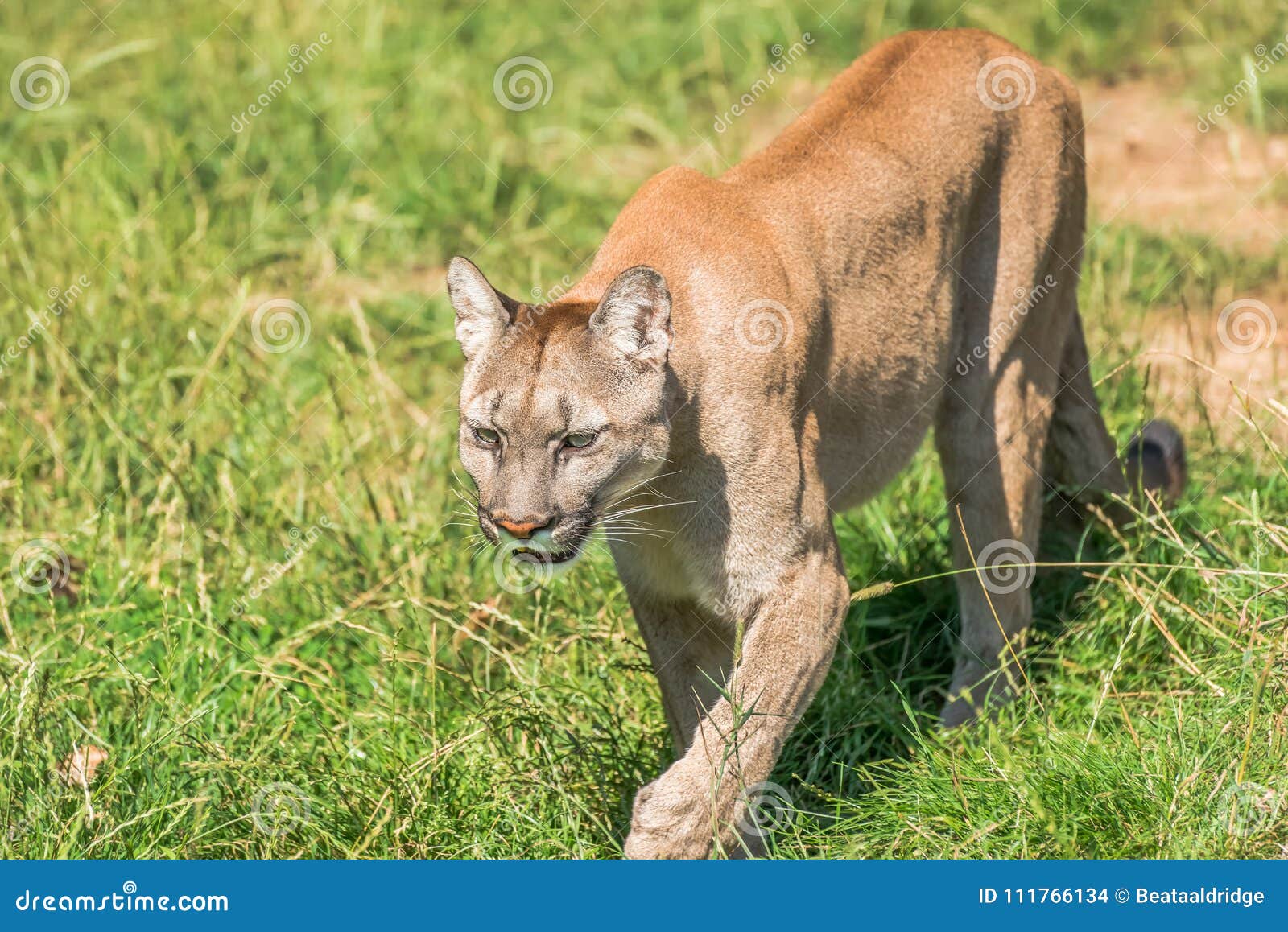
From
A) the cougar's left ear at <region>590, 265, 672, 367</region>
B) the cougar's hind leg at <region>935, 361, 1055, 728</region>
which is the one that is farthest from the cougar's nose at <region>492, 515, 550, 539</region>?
the cougar's hind leg at <region>935, 361, 1055, 728</region>

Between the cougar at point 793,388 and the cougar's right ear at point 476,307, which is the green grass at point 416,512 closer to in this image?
the cougar at point 793,388

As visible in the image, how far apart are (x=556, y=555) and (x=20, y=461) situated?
3403 mm

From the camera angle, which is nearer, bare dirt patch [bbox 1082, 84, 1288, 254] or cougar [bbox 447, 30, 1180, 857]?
cougar [bbox 447, 30, 1180, 857]

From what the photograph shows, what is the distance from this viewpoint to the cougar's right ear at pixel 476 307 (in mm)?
4453

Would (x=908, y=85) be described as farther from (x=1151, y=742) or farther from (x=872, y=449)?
(x=1151, y=742)

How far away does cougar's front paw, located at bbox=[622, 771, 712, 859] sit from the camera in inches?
171

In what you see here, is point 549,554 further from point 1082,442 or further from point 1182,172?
point 1182,172

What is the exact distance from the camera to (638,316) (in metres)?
4.23

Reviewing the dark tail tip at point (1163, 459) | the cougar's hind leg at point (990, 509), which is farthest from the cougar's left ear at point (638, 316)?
the dark tail tip at point (1163, 459)

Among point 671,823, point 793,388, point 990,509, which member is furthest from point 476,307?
point 990,509

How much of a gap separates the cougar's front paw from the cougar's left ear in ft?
3.99

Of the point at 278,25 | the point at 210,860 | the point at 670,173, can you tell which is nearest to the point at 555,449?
the point at 670,173

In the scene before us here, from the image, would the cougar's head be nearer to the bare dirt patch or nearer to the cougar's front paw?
the cougar's front paw

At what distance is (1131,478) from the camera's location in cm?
612
